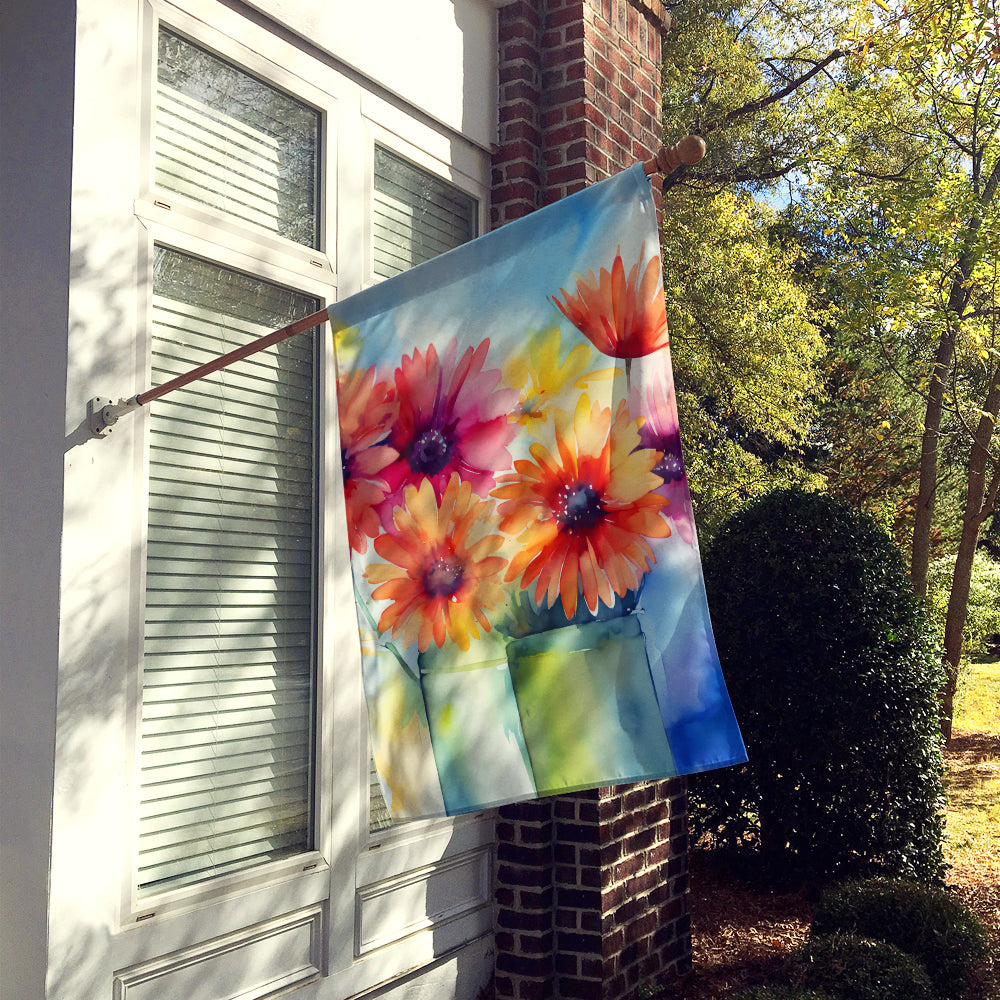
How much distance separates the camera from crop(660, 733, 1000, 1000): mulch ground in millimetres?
4590

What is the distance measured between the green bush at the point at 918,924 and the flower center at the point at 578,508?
10.0 ft

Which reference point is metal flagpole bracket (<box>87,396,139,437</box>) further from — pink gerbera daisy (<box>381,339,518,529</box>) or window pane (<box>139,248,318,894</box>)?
pink gerbera daisy (<box>381,339,518,529</box>)

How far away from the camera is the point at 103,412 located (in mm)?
2744

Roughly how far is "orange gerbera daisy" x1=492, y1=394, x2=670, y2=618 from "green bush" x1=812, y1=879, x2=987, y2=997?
9.82 ft

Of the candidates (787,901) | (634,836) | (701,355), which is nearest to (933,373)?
(701,355)

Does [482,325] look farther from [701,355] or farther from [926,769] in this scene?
[701,355]

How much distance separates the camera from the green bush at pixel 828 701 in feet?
18.6

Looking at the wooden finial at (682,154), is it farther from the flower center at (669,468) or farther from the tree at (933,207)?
the tree at (933,207)

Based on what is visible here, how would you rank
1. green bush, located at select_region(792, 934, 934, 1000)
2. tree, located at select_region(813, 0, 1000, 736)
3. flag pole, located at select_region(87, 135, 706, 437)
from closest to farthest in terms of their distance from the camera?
flag pole, located at select_region(87, 135, 706, 437) → green bush, located at select_region(792, 934, 934, 1000) → tree, located at select_region(813, 0, 1000, 736)

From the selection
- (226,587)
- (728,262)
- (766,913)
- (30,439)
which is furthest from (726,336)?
(30,439)

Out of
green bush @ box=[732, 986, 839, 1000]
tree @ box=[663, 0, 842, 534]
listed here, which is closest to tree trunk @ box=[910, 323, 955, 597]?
tree @ box=[663, 0, 842, 534]

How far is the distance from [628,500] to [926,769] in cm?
458

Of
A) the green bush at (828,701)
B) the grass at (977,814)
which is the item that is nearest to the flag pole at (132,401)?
the green bush at (828,701)

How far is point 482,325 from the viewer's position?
90.7 inches
